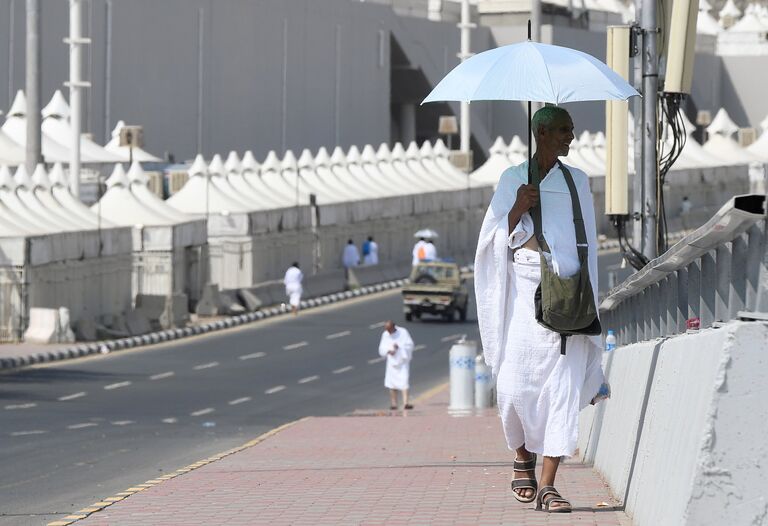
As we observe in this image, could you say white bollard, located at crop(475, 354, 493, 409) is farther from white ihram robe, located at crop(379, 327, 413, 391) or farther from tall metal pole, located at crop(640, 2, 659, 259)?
tall metal pole, located at crop(640, 2, 659, 259)

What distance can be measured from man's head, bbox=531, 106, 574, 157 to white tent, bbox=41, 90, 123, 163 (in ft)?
152

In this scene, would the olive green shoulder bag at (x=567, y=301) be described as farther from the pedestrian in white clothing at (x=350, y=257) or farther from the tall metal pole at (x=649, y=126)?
the pedestrian in white clothing at (x=350, y=257)

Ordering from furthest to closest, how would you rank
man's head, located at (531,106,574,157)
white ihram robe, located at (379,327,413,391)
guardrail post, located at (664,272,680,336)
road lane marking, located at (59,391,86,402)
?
white ihram robe, located at (379,327,413,391) < road lane marking, located at (59,391,86,402) < guardrail post, located at (664,272,680,336) < man's head, located at (531,106,574,157)

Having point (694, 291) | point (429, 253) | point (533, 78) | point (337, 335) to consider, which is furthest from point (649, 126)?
point (429, 253)

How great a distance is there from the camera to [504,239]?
28.1 ft

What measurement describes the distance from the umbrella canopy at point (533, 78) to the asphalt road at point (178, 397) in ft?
15.9

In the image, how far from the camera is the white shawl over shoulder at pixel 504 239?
8523 mm

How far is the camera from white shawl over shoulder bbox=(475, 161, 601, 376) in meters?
8.52

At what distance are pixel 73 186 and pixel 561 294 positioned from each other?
3653 cm

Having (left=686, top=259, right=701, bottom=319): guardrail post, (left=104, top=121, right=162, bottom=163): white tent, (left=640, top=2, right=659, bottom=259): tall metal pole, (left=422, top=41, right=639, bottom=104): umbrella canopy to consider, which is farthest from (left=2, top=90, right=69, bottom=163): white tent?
(left=686, top=259, right=701, bottom=319): guardrail post

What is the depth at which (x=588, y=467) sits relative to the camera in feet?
38.2

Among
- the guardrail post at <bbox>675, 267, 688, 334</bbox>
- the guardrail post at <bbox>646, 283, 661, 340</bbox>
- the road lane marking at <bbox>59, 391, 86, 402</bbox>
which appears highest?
the guardrail post at <bbox>675, 267, 688, 334</bbox>

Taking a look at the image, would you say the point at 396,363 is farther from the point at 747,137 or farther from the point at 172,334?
the point at 747,137

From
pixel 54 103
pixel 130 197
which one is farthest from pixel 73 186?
pixel 54 103
